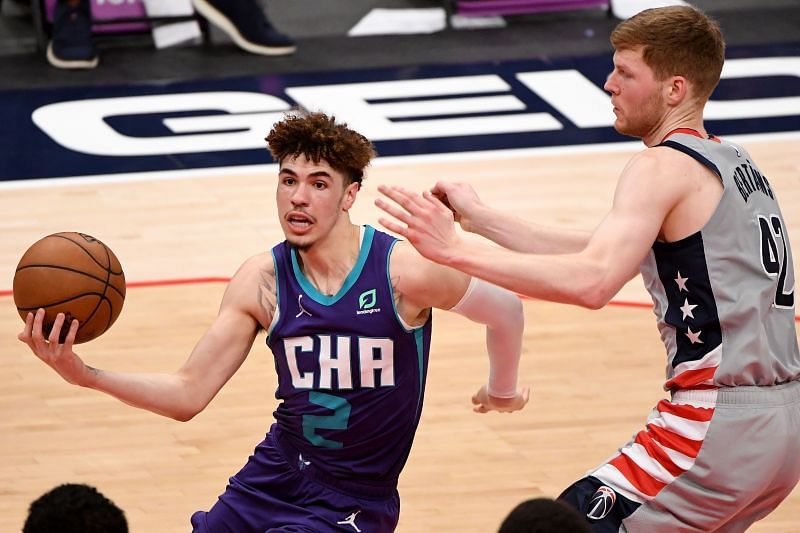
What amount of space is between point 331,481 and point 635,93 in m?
1.69

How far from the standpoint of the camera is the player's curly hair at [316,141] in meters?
4.92

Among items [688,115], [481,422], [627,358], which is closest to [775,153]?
[627,358]

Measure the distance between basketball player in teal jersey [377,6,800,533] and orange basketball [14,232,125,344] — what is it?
3.64ft

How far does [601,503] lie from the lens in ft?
14.6

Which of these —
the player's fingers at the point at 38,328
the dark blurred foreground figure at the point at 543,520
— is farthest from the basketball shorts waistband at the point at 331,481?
the dark blurred foreground figure at the point at 543,520

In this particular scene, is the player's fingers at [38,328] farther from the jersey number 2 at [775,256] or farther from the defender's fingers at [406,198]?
the jersey number 2 at [775,256]

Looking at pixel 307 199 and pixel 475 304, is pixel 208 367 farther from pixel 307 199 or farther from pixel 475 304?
pixel 475 304

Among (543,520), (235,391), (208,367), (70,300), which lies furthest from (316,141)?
(235,391)

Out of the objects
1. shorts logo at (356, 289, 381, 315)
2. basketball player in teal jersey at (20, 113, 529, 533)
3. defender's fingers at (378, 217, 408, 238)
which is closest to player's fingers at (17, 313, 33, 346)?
basketball player in teal jersey at (20, 113, 529, 533)

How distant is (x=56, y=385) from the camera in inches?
299

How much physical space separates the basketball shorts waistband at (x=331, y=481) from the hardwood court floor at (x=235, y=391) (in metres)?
1.19

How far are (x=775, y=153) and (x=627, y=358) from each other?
3.73 m

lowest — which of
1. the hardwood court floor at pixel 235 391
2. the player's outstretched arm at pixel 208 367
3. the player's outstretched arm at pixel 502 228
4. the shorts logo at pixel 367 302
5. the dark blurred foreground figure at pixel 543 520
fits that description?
the hardwood court floor at pixel 235 391

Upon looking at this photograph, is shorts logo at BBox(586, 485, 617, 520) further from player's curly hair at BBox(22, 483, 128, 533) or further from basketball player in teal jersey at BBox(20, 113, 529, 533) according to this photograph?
player's curly hair at BBox(22, 483, 128, 533)
